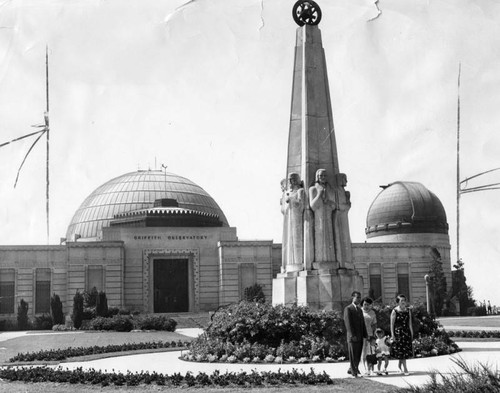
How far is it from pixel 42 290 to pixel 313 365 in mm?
52398

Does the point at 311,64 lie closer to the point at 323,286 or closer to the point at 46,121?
the point at 323,286

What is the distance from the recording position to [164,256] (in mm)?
69438

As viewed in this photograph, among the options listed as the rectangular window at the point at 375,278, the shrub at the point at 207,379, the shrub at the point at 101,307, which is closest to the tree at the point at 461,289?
the rectangular window at the point at 375,278

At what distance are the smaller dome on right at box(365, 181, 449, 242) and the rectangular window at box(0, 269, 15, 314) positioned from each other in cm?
4203

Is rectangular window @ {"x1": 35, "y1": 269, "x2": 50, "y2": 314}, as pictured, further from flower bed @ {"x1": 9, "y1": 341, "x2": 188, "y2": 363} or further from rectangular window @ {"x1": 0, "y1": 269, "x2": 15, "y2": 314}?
flower bed @ {"x1": 9, "y1": 341, "x2": 188, "y2": 363}

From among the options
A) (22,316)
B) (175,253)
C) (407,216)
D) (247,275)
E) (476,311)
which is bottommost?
(476,311)

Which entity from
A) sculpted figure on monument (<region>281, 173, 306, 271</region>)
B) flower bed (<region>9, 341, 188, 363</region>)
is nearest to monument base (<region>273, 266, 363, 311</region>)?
sculpted figure on monument (<region>281, 173, 306, 271</region>)

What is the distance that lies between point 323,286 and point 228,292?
46.6 m

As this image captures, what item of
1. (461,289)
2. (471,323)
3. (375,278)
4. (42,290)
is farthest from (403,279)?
(42,290)

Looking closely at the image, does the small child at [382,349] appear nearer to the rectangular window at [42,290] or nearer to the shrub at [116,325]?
the shrub at [116,325]

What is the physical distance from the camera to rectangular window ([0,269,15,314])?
6606 cm

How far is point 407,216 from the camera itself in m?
84.1

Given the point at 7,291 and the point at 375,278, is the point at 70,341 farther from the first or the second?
the point at 375,278

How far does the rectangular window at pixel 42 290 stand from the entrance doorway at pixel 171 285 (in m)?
9.86
